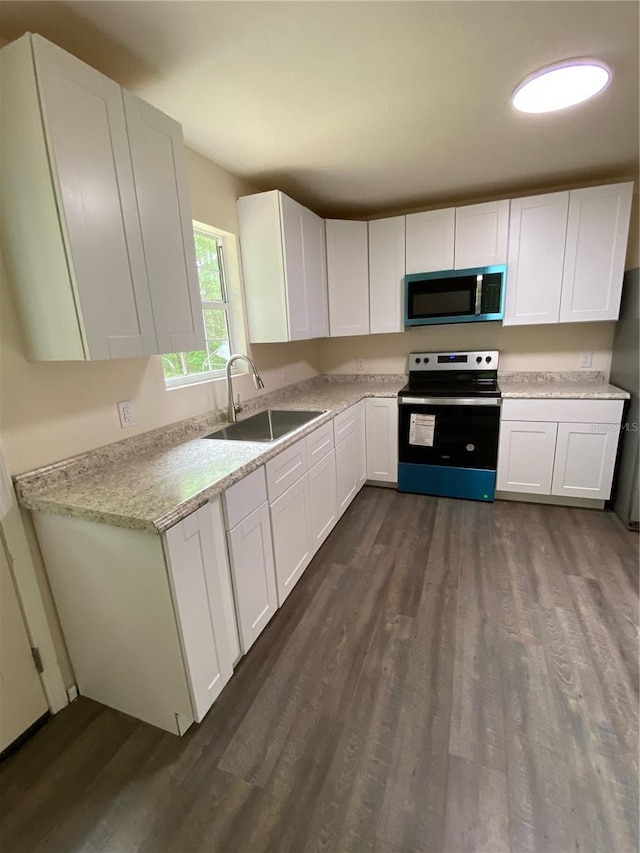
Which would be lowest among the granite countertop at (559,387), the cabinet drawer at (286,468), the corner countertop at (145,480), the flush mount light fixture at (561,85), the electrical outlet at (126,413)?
the cabinet drawer at (286,468)

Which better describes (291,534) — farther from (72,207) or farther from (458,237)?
(458,237)

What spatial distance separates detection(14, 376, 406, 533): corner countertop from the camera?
1.21 meters

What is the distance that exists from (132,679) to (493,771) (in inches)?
51.0

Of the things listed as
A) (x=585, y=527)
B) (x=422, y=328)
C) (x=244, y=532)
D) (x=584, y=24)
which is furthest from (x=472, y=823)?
(x=422, y=328)

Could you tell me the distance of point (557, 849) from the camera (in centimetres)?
105

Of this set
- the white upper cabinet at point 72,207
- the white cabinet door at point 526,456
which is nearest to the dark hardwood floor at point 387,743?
the white cabinet door at point 526,456

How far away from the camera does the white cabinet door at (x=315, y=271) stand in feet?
9.35

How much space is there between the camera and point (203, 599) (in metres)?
1.37

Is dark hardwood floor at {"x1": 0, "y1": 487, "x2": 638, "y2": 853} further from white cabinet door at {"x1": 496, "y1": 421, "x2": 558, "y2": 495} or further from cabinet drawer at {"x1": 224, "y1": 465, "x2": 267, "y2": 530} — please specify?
white cabinet door at {"x1": 496, "y1": 421, "x2": 558, "y2": 495}

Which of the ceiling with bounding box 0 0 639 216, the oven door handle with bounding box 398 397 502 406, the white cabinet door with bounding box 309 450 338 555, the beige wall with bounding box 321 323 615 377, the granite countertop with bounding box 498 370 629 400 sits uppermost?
the ceiling with bounding box 0 0 639 216

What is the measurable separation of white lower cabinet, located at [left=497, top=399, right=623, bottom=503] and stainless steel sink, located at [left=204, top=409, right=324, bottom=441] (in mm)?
1541

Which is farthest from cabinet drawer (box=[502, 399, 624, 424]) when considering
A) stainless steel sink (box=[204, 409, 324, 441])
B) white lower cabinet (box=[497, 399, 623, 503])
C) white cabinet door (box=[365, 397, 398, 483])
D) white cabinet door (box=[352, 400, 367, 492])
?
Answer: stainless steel sink (box=[204, 409, 324, 441])

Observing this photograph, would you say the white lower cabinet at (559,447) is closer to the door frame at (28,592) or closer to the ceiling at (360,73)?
the ceiling at (360,73)

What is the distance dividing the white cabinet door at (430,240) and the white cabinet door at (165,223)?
201 cm
